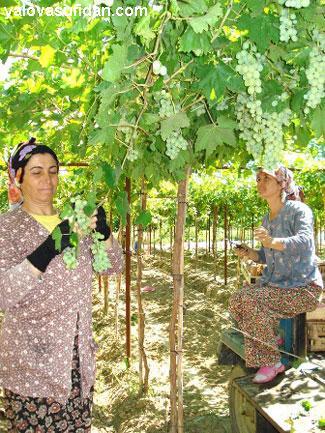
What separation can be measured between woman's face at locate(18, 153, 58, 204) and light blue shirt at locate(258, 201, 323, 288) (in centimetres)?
167

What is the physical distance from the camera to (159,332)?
7.88 metres

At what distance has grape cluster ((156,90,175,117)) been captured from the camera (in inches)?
73.2

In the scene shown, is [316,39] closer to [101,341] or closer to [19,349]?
[19,349]

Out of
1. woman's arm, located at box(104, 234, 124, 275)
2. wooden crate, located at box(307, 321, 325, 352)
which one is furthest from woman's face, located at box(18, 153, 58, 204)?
wooden crate, located at box(307, 321, 325, 352)

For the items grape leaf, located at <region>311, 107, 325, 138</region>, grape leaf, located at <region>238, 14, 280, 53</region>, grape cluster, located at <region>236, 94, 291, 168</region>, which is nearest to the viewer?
grape leaf, located at <region>238, 14, 280, 53</region>

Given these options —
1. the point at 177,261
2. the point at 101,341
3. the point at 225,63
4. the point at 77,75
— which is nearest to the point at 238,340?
the point at 177,261

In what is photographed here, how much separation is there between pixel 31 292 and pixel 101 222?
1.61 ft

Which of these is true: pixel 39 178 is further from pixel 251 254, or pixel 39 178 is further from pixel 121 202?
pixel 251 254

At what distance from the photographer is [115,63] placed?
136cm

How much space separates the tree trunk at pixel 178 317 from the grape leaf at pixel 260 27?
6.30 feet

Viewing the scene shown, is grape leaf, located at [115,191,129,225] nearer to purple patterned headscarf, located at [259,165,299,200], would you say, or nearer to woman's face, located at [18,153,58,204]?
woman's face, located at [18,153,58,204]

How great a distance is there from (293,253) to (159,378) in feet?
9.69

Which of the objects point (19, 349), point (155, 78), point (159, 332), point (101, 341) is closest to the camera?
point (155, 78)

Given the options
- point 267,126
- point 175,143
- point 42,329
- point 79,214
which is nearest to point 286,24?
point 267,126
